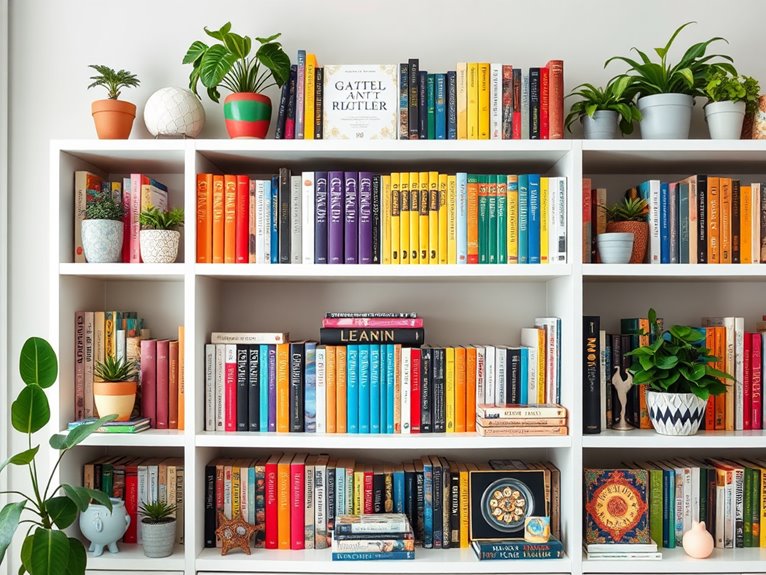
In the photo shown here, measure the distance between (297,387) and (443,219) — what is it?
0.62 meters

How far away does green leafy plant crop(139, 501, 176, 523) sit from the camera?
6.39 ft

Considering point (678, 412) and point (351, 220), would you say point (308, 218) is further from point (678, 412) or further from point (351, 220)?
point (678, 412)

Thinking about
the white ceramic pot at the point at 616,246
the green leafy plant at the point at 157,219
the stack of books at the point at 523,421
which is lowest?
the stack of books at the point at 523,421

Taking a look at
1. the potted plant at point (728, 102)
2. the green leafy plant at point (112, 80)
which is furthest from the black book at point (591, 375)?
the green leafy plant at point (112, 80)

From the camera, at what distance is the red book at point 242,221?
1.96 meters

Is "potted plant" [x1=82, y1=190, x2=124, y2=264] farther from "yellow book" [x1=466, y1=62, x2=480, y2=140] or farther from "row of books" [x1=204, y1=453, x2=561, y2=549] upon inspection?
"yellow book" [x1=466, y1=62, x2=480, y2=140]

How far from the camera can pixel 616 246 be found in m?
1.91

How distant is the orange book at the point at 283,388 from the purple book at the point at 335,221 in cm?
29

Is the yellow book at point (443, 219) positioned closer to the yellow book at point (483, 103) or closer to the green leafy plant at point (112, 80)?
the yellow book at point (483, 103)

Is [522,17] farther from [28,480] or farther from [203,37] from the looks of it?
[28,480]

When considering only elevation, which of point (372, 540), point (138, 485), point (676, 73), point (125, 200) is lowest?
point (372, 540)

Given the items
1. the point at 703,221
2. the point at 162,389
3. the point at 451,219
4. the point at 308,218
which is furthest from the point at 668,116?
the point at 162,389

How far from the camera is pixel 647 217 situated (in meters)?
1.98

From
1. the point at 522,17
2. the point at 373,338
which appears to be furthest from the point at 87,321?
the point at 522,17
